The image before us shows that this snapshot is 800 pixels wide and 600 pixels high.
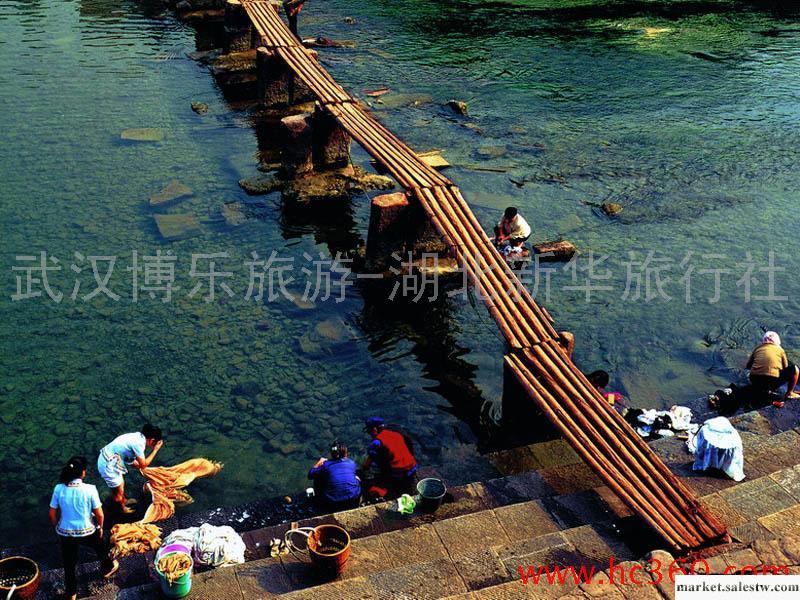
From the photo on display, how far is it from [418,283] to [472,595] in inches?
342

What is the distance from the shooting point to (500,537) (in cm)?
873

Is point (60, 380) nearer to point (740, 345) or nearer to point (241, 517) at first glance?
point (241, 517)

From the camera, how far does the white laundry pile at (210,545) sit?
8.45 metres

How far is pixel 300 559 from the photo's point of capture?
8.51 meters

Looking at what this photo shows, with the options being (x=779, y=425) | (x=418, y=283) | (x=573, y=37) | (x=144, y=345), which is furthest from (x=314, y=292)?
(x=573, y=37)

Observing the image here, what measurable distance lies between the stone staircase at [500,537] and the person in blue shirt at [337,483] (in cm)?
34

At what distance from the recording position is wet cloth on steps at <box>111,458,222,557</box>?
364 inches

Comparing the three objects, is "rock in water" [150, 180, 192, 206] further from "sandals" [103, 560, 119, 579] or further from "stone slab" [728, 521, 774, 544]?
"stone slab" [728, 521, 774, 544]

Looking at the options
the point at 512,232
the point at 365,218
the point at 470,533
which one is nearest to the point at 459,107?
the point at 365,218

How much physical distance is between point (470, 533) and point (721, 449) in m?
3.39

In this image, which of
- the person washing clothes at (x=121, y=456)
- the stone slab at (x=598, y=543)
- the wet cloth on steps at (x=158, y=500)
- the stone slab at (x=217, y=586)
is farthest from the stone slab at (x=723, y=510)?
the person washing clothes at (x=121, y=456)

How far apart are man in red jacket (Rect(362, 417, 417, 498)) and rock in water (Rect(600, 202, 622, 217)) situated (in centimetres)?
960

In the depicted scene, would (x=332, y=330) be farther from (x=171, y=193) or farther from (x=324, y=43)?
(x=324, y=43)

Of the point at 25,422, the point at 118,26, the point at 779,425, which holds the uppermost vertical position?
the point at 118,26
